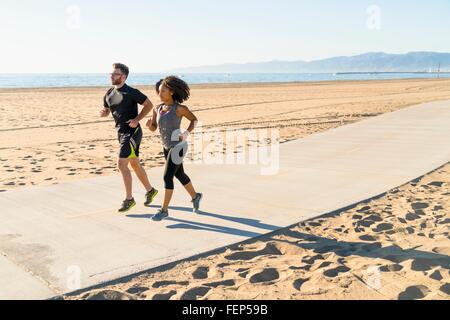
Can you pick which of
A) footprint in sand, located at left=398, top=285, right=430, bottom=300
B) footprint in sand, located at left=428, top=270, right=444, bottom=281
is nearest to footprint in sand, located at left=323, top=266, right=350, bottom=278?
footprint in sand, located at left=398, top=285, right=430, bottom=300

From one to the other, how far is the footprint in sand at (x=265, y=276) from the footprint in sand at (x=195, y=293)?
17.5 inches

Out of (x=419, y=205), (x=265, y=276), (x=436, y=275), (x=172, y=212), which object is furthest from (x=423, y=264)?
(x=172, y=212)

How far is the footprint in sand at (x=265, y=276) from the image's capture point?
3.87 meters

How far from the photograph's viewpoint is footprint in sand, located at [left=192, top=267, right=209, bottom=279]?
154 inches

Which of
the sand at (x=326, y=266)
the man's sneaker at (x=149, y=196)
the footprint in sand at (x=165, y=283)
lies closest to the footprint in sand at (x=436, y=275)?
the sand at (x=326, y=266)

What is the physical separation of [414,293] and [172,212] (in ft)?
10.1

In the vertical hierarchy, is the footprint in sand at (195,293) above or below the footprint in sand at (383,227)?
below

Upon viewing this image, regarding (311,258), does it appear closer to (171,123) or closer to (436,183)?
(171,123)

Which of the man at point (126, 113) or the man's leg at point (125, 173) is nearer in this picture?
the man at point (126, 113)

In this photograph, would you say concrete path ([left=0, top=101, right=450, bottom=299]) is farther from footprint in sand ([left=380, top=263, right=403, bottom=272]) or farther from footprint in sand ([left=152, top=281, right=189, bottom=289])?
footprint in sand ([left=380, top=263, right=403, bottom=272])

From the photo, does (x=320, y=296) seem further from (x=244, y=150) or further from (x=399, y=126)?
(x=399, y=126)

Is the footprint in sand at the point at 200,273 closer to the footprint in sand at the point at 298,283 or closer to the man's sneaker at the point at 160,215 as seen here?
the footprint in sand at the point at 298,283

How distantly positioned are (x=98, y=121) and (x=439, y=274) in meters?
16.5
